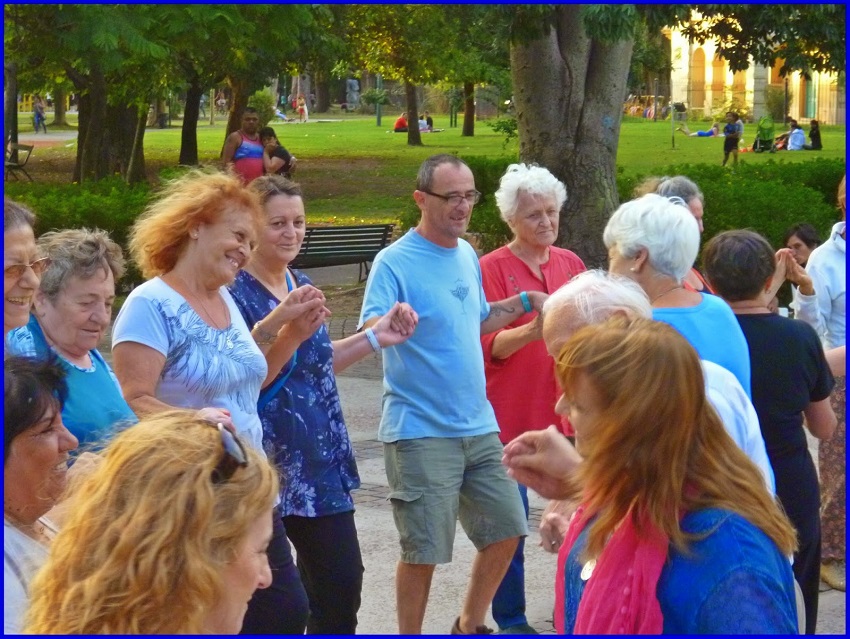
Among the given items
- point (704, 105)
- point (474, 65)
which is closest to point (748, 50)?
point (474, 65)

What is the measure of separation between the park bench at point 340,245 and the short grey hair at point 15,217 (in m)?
10.5

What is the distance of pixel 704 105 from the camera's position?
69.0 metres

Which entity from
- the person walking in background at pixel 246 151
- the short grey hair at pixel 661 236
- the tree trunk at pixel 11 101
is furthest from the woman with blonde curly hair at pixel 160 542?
the tree trunk at pixel 11 101

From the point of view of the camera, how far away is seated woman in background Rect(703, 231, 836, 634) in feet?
14.1

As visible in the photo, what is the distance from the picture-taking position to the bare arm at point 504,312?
4.96 meters

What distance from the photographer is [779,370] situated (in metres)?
4.30

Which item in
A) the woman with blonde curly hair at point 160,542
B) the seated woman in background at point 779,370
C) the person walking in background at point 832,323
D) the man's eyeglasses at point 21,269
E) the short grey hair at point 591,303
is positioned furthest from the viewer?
the person walking in background at point 832,323

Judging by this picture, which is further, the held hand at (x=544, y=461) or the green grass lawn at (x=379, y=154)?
the green grass lawn at (x=379, y=154)

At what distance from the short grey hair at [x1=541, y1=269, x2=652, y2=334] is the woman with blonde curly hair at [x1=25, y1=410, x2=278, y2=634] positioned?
129cm

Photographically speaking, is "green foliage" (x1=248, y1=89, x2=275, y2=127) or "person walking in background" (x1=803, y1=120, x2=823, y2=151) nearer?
"green foliage" (x1=248, y1=89, x2=275, y2=127)

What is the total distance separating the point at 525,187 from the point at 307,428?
1.66 meters

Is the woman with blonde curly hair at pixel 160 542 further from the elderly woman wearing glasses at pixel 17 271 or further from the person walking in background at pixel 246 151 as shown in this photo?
the person walking in background at pixel 246 151

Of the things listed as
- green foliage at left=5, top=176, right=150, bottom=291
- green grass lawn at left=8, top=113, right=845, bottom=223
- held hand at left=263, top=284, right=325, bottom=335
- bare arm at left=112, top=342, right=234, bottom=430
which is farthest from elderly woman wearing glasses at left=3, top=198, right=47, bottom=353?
green grass lawn at left=8, top=113, right=845, bottom=223

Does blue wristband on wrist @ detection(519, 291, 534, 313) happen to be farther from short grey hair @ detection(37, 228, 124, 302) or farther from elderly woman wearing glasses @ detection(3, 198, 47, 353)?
elderly woman wearing glasses @ detection(3, 198, 47, 353)
